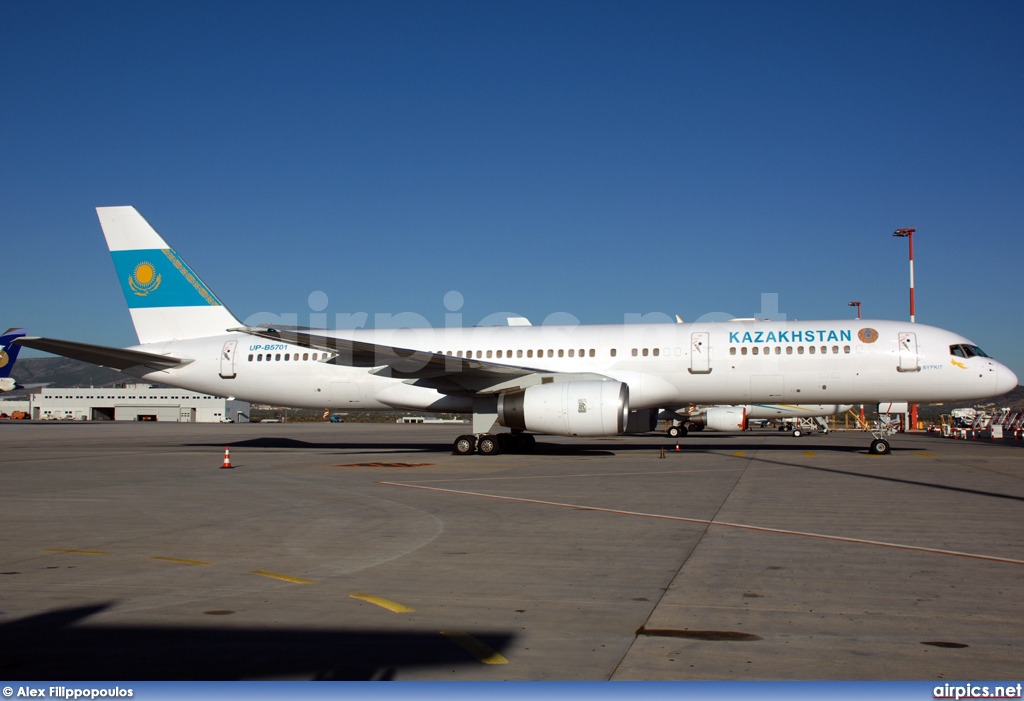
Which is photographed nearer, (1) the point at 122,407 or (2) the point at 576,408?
(2) the point at 576,408

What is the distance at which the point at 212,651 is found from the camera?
4.55 m

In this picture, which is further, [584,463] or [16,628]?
[584,463]

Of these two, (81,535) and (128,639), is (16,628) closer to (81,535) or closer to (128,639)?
(128,639)

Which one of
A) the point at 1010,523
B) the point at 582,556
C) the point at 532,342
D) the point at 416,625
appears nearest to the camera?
the point at 416,625

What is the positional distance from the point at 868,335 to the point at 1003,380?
379 cm

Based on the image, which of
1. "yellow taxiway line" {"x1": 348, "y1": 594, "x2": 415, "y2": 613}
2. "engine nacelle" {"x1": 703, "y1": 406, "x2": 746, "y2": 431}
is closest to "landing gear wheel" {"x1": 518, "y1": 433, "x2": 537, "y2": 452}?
"engine nacelle" {"x1": 703, "y1": 406, "x2": 746, "y2": 431}

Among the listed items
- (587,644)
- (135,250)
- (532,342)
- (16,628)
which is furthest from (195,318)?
(587,644)

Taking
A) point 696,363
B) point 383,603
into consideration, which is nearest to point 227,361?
point 696,363

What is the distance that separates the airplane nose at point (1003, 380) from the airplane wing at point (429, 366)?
36.0 feet

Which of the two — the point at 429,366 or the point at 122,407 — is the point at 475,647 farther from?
the point at 122,407

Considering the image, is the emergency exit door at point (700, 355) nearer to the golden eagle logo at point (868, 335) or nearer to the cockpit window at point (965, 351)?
the golden eagle logo at point (868, 335)

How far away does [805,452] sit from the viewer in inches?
952

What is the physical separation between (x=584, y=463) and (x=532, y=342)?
223 inches

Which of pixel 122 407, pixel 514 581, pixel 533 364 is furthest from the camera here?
pixel 122 407
